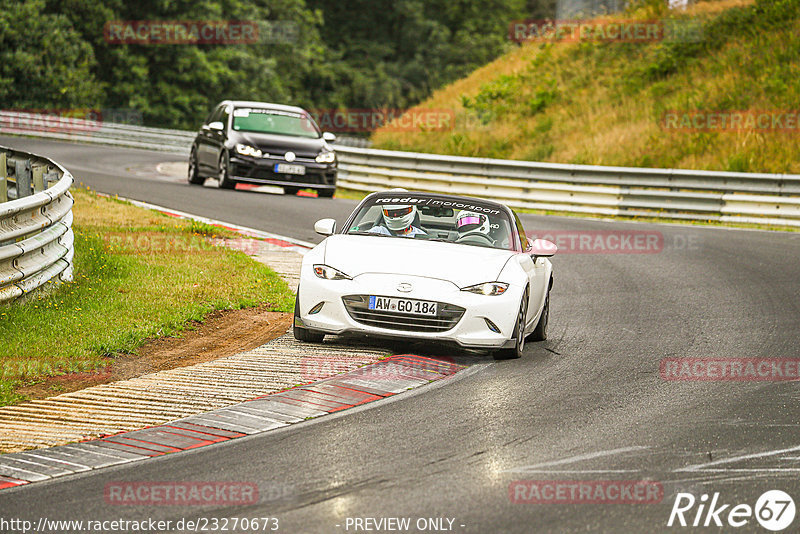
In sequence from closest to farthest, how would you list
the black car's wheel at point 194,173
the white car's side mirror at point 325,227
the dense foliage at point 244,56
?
1. the white car's side mirror at point 325,227
2. the black car's wheel at point 194,173
3. the dense foliage at point 244,56

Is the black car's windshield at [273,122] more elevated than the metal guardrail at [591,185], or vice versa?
the black car's windshield at [273,122]

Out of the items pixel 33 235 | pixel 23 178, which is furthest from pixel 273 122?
pixel 33 235

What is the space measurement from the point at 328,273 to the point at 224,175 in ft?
43.8

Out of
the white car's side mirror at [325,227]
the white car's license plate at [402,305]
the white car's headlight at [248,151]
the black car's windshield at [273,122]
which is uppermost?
the black car's windshield at [273,122]

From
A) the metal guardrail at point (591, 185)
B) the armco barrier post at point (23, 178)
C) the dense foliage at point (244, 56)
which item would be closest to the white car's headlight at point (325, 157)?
the metal guardrail at point (591, 185)

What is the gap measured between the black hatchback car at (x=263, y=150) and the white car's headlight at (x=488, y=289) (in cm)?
1332

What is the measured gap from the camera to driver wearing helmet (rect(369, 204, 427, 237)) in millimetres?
9820

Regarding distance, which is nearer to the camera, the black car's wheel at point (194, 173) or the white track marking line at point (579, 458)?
the white track marking line at point (579, 458)

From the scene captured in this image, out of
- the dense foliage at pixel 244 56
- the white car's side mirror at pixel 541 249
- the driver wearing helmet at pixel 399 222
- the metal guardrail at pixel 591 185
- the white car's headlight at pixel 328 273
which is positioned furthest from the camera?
the dense foliage at pixel 244 56

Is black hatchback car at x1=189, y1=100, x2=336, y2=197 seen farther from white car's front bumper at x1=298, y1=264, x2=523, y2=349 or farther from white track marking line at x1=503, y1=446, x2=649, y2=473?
white track marking line at x1=503, y1=446, x2=649, y2=473

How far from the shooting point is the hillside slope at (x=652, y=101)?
2588 centimetres

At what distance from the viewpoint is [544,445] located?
6.32 metres

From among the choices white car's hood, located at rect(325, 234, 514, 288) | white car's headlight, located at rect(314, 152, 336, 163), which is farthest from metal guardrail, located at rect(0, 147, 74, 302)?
white car's headlight, located at rect(314, 152, 336, 163)

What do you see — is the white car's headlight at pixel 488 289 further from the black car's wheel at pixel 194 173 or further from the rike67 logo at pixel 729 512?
the black car's wheel at pixel 194 173
